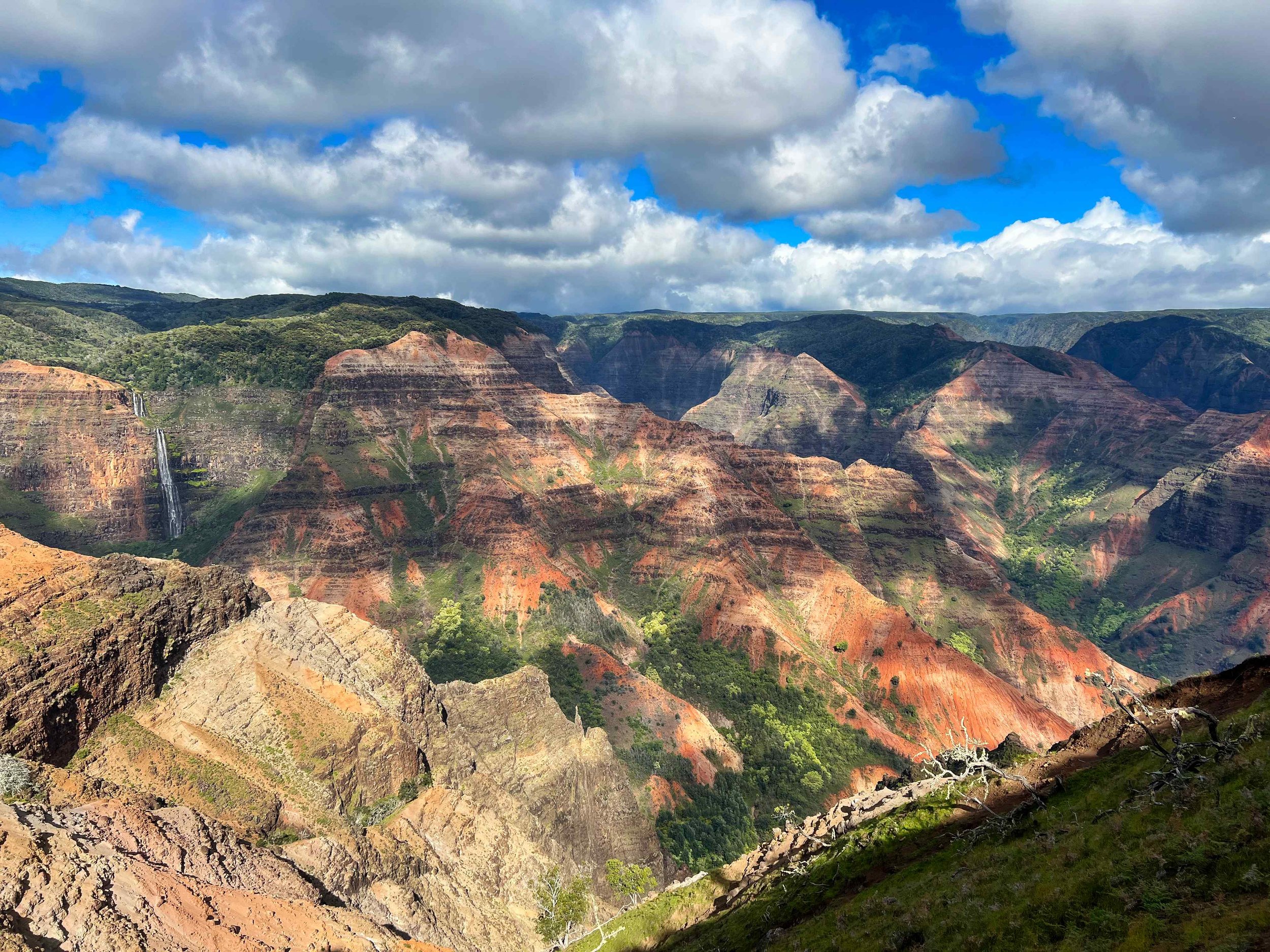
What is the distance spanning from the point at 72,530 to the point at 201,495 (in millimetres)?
23854

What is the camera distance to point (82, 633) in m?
38.4

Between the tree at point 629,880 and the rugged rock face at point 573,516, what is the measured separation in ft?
213

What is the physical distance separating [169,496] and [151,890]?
493ft

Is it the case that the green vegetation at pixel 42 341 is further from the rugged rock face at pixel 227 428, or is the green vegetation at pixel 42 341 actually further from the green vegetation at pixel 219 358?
the rugged rock face at pixel 227 428

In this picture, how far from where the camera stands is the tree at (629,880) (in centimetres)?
5859

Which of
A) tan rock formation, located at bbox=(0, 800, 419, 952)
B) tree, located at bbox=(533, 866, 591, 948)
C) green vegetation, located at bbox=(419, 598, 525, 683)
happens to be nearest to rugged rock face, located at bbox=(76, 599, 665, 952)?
tree, located at bbox=(533, 866, 591, 948)

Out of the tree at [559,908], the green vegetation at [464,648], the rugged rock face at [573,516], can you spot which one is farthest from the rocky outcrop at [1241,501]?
the tree at [559,908]

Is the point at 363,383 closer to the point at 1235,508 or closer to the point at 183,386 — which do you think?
the point at 183,386

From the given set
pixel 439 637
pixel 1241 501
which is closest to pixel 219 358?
pixel 439 637

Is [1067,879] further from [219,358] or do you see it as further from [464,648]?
[219,358]

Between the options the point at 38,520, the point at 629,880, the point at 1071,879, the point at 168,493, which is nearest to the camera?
the point at 1071,879

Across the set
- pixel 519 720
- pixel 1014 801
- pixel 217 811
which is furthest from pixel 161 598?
pixel 1014 801

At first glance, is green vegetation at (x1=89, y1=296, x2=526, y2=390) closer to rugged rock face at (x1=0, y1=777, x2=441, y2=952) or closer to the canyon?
the canyon

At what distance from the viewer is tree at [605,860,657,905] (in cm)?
5859
